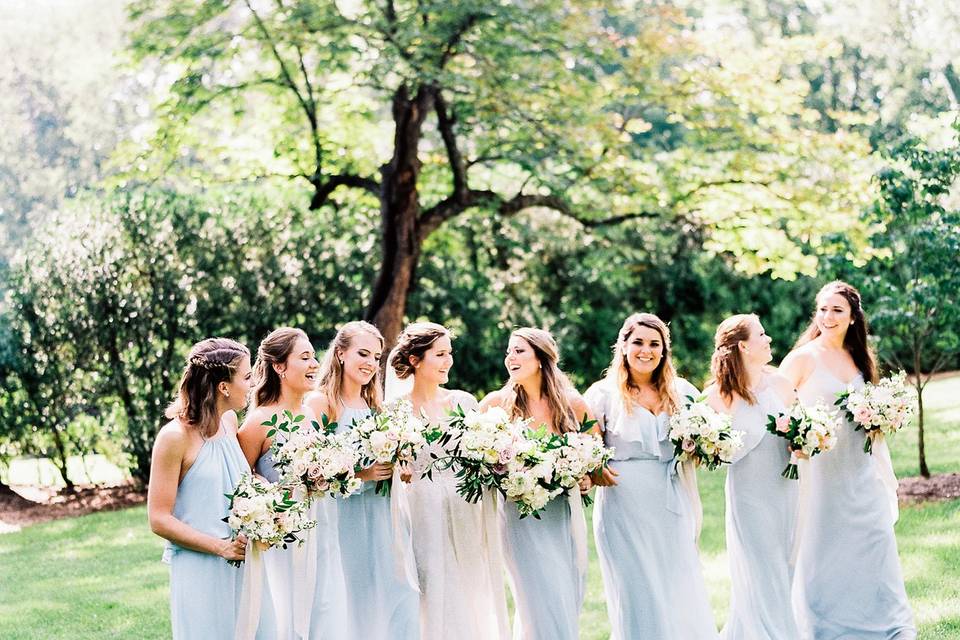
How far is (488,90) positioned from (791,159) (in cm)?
464

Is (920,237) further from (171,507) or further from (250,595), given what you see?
(171,507)

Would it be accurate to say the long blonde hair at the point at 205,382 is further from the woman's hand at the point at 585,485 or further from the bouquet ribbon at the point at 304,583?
the woman's hand at the point at 585,485

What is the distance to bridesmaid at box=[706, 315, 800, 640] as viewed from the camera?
729 cm

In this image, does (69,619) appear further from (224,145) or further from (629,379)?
(224,145)

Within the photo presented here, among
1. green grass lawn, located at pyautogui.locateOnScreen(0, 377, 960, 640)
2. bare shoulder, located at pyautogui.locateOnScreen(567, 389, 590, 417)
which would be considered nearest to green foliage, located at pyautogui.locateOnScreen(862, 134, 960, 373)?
green grass lawn, located at pyautogui.locateOnScreen(0, 377, 960, 640)

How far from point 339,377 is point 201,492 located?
5.95 feet

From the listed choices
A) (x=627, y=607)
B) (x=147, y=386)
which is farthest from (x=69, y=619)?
(x=147, y=386)

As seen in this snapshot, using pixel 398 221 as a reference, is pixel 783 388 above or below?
below

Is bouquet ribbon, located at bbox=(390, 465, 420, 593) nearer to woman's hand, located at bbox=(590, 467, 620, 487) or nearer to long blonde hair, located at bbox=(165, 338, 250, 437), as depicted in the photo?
woman's hand, located at bbox=(590, 467, 620, 487)

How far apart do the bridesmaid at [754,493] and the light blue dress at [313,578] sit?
8.51 feet

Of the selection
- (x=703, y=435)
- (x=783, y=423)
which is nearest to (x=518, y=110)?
(x=783, y=423)

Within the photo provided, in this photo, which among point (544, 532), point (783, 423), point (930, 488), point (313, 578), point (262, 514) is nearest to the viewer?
point (262, 514)

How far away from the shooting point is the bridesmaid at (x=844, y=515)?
7.65 meters

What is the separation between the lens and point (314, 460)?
5887 mm
